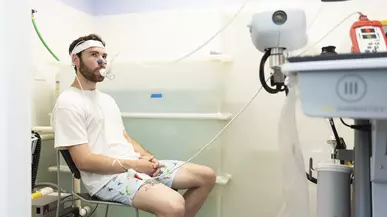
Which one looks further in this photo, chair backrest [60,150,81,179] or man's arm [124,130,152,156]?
man's arm [124,130,152,156]

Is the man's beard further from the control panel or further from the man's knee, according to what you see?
the control panel

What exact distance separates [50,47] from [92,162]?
37.2 inches

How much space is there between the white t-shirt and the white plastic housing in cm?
92

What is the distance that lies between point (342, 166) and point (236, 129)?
0.91m

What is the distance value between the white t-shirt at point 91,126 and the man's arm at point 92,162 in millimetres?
28

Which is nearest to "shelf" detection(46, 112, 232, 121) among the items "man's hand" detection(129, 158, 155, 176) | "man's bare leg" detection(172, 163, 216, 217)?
"man's bare leg" detection(172, 163, 216, 217)

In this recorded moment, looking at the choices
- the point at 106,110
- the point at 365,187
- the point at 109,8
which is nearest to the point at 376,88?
the point at 365,187

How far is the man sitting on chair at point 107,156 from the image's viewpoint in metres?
1.52

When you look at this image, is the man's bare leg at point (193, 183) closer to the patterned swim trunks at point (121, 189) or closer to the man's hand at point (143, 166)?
the man's hand at point (143, 166)

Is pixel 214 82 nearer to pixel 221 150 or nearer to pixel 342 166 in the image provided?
pixel 221 150

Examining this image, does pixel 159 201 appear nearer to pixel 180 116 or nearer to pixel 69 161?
pixel 69 161

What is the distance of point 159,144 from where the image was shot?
2039 millimetres

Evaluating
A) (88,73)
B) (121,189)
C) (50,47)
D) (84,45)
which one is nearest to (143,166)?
(121,189)

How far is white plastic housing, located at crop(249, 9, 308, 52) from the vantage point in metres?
1.12
